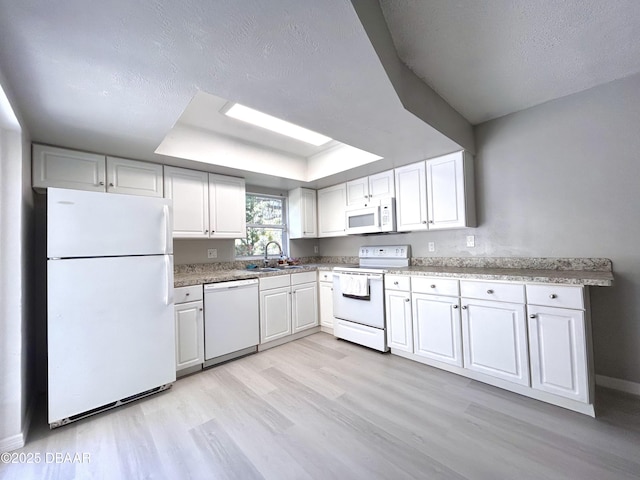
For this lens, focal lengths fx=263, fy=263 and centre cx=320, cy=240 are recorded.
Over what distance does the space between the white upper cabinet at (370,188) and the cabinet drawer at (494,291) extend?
1.38m

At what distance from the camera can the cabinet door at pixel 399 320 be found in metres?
2.65

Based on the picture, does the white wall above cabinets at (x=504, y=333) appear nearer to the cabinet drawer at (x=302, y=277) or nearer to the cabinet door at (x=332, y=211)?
the cabinet drawer at (x=302, y=277)

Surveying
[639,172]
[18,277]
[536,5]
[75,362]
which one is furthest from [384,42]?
[75,362]

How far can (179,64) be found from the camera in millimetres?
1304

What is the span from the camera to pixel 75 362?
181cm

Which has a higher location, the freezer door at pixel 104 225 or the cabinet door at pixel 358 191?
the cabinet door at pixel 358 191

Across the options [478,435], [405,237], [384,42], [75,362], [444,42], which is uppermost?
[444,42]

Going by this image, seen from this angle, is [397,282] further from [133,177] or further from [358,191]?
[133,177]

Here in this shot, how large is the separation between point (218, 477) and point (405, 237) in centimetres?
285

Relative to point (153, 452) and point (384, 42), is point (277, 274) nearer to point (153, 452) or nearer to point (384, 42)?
point (153, 452)

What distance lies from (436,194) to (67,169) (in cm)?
340

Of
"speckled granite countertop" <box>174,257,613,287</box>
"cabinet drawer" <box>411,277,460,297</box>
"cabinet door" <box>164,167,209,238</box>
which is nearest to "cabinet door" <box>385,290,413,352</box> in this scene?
"cabinet drawer" <box>411,277,460,297</box>

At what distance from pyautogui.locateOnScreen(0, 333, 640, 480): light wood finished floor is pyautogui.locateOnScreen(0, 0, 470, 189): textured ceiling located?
6.87 ft

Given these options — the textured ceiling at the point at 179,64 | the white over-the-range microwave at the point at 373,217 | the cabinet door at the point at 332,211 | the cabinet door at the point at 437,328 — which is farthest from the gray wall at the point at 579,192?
the cabinet door at the point at 332,211
